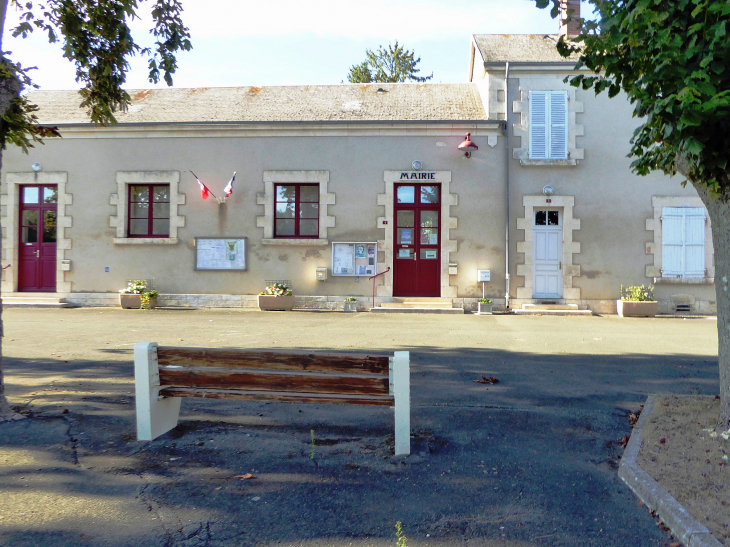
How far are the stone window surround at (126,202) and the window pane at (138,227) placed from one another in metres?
0.22

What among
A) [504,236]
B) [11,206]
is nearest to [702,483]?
[504,236]

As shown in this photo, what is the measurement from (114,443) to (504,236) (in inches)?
428

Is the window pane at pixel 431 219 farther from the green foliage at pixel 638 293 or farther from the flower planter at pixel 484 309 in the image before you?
the green foliage at pixel 638 293

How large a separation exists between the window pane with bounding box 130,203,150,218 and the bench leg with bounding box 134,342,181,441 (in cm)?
1125

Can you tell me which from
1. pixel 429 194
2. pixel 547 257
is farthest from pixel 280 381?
pixel 547 257

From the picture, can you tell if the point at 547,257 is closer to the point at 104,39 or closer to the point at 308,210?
the point at 308,210

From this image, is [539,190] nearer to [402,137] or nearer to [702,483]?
[402,137]

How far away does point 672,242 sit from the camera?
12.8 metres

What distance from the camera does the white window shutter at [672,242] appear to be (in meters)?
12.8

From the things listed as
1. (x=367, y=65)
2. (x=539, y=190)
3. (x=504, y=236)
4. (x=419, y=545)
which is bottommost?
(x=419, y=545)

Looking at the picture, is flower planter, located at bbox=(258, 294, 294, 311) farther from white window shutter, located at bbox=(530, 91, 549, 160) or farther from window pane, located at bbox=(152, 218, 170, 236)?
white window shutter, located at bbox=(530, 91, 549, 160)

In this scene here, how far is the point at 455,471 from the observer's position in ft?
10.8

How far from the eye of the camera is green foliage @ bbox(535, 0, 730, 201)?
3016 mm

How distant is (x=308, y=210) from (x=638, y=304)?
8.26m
